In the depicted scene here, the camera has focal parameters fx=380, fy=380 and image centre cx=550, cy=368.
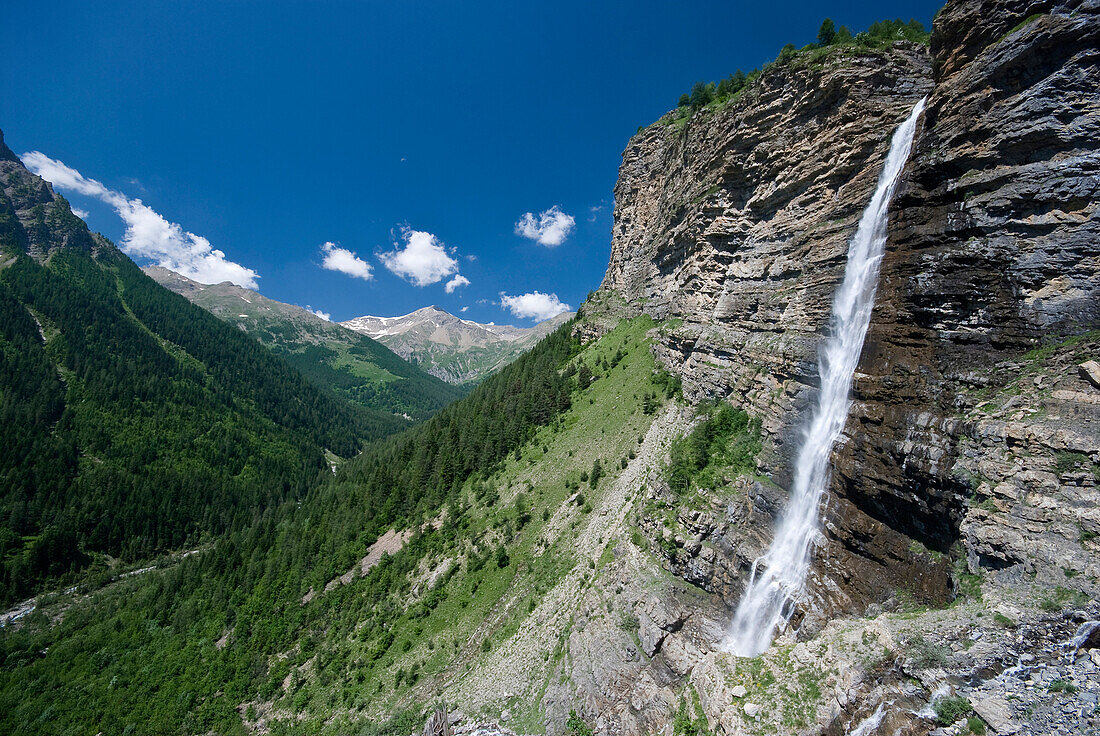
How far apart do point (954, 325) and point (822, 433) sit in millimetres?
7447

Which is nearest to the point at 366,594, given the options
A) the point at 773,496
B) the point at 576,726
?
the point at 576,726

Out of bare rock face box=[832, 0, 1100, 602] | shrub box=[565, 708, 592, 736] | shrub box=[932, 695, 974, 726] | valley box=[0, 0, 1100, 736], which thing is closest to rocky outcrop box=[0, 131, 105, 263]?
valley box=[0, 0, 1100, 736]

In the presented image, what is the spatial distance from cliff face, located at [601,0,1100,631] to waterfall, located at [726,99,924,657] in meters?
0.71

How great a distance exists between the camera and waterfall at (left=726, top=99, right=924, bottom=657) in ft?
60.4

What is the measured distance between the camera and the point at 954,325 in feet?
56.1

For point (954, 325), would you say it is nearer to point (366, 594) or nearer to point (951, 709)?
point (951, 709)

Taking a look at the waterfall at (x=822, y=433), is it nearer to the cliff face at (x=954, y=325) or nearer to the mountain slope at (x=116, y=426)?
the cliff face at (x=954, y=325)

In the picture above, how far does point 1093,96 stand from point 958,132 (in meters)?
3.98

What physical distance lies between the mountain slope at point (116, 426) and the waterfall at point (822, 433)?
4534 inches

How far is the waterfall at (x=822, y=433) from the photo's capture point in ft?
60.4

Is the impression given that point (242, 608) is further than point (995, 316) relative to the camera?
Yes

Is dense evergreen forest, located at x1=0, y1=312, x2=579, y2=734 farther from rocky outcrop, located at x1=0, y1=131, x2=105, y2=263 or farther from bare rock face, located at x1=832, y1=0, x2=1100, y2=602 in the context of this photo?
rocky outcrop, located at x1=0, y1=131, x2=105, y2=263

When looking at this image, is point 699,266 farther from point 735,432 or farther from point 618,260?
point 618,260

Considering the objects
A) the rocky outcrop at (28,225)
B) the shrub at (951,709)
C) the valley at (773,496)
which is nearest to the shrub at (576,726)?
the valley at (773,496)
